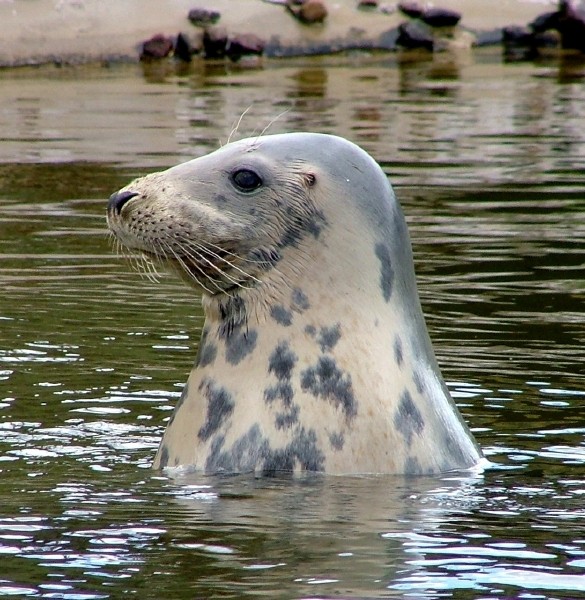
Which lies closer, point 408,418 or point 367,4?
point 408,418

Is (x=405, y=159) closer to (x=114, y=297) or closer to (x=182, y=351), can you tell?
(x=114, y=297)

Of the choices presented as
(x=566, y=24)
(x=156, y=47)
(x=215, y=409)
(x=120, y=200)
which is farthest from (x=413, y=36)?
(x=215, y=409)

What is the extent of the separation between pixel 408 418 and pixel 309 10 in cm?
2336

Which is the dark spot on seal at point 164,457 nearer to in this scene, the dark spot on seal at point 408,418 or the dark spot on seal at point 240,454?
the dark spot on seal at point 240,454

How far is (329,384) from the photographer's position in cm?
609

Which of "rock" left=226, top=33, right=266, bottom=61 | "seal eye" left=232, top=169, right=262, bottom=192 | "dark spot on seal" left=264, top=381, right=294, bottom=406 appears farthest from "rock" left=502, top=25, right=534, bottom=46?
"dark spot on seal" left=264, top=381, right=294, bottom=406

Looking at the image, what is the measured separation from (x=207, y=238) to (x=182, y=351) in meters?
2.58

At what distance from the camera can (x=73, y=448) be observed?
672 centimetres

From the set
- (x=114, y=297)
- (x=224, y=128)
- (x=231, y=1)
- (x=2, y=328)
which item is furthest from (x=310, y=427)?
(x=231, y=1)

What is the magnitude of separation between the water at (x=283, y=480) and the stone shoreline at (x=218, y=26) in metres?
6.43

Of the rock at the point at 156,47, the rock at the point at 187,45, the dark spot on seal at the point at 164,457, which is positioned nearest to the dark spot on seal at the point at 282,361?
the dark spot on seal at the point at 164,457

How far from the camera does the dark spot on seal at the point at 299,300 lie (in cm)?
617

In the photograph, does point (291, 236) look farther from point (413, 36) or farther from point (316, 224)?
point (413, 36)

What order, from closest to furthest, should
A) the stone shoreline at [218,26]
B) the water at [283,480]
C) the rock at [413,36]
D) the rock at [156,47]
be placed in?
the water at [283,480], the stone shoreline at [218,26], the rock at [156,47], the rock at [413,36]
